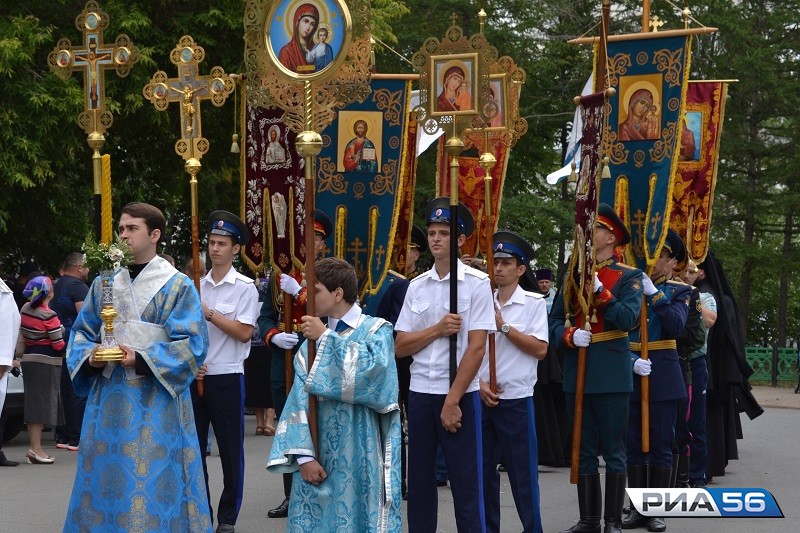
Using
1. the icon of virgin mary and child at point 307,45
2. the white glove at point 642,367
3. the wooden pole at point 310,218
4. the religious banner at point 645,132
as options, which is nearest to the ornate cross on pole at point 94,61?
the icon of virgin mary and child at point 307,45

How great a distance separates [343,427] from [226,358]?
2475mm

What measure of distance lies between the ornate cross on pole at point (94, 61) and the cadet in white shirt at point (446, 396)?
245 cm

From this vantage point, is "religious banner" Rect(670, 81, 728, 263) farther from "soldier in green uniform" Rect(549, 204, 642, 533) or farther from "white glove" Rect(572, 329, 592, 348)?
"white glove" Rect(572, 329, 592, 348)

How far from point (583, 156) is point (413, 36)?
1769cm

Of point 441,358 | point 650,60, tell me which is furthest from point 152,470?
point 650,60

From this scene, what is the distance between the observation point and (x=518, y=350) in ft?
27.5

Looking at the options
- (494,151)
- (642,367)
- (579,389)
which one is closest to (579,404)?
(579,389)

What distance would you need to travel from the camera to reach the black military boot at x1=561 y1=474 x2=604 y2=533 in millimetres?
8594

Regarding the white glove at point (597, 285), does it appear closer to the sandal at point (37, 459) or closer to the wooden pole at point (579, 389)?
the wooden pole at point (579, 389)

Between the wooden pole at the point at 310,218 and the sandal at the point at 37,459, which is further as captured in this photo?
the sandal at the point at 37,459

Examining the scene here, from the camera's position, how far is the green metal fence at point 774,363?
27.6 m

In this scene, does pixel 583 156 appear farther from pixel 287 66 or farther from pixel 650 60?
pixel 287 66

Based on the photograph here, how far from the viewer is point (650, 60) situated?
9.64 metres

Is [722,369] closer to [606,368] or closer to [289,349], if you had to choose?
[606,368]
